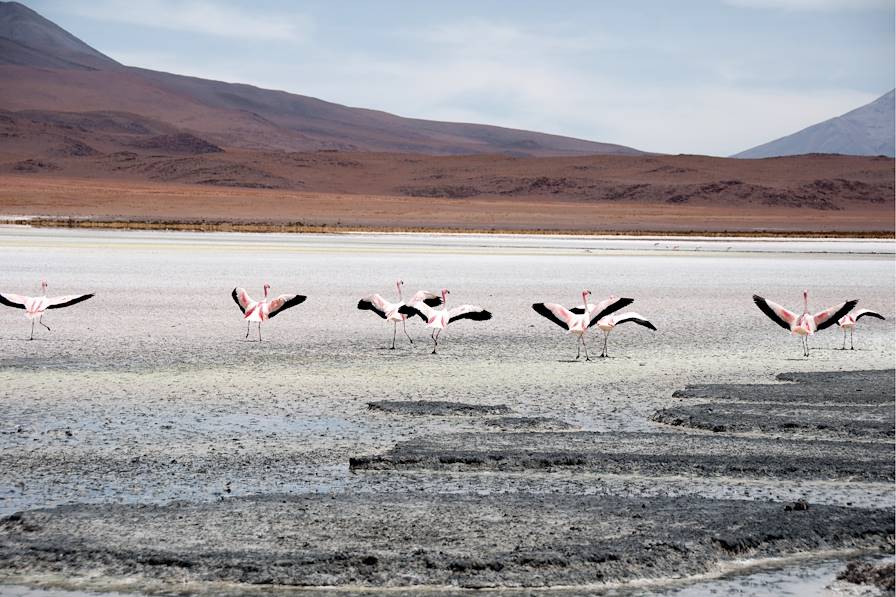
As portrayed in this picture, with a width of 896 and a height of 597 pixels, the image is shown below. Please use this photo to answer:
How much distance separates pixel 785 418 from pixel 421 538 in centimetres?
394

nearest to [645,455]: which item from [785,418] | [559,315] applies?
[785,418]

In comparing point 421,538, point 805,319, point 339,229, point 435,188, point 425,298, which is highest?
point 435,188

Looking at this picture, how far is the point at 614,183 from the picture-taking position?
10656cm

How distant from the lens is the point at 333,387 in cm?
988

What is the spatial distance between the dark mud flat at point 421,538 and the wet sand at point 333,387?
4cm

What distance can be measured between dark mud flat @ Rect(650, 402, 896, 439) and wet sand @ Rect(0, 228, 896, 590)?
0.17 metres

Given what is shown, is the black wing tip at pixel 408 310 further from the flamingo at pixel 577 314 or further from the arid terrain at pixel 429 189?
the arid terrain at pixel 429 189

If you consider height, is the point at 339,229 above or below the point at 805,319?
above

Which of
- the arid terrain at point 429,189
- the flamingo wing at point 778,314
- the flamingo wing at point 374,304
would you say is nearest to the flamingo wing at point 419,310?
the flamingo wing at point 374,304

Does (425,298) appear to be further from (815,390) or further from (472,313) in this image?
(815,390)

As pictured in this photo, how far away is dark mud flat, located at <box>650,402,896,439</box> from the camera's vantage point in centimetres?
798

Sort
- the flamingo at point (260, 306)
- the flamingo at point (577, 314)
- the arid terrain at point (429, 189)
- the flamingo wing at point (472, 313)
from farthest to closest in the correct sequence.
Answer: the arid terrain at point (429, 189) < the flamingo at point (260, 306) < the flamingo wing at point (472, 313) < the flamingo at point (577, 314)

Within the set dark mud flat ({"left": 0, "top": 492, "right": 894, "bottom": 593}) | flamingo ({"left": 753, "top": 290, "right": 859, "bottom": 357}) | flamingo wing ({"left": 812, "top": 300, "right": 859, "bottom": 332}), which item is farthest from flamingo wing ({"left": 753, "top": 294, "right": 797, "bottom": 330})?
dark mud flat ({"left": 0, "top": 492, "right": 894, "bottom": 593})

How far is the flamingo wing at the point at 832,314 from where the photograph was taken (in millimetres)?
11469
